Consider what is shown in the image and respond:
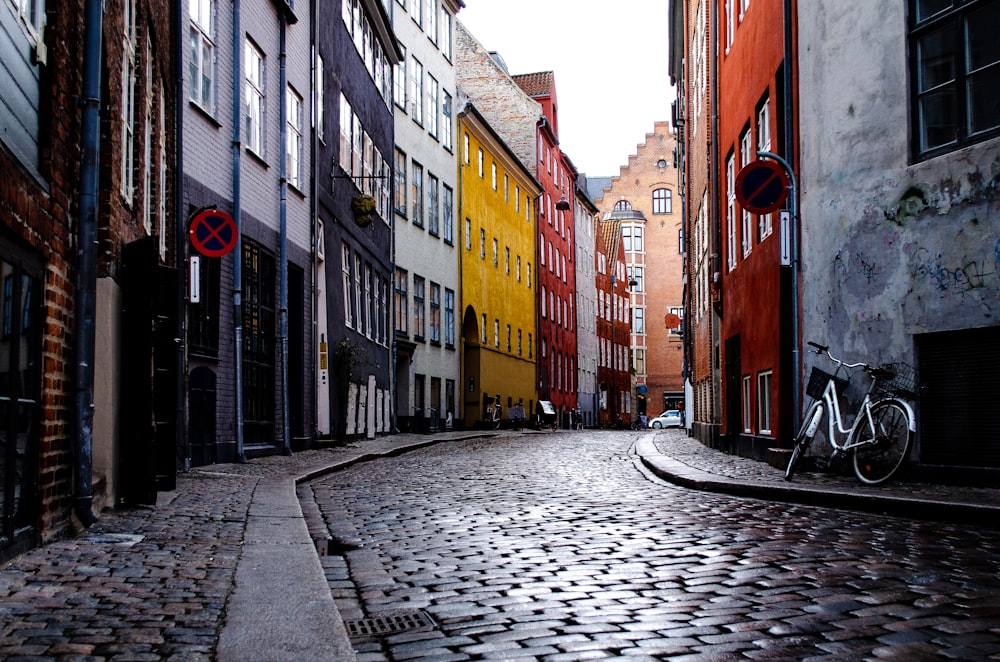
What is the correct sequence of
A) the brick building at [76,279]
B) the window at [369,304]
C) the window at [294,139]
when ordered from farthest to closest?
the window at [369,304]
the window at [294,139]
the brick building at [76,279]

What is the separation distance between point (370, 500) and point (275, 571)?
4.98 meters

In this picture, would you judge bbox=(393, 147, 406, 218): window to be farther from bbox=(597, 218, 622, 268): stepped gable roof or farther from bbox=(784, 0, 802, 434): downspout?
bbox=(597, 218, 622, 268): stepped gable roof

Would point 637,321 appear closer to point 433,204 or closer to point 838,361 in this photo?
point 433,204

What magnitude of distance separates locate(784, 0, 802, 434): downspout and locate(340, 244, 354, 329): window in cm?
1239

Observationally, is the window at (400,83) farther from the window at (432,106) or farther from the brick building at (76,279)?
the brick building at (76,279)

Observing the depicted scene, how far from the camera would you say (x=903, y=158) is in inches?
461

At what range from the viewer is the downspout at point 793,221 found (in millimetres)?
13320

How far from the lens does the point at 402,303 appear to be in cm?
3394

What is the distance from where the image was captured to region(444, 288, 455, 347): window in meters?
39.7

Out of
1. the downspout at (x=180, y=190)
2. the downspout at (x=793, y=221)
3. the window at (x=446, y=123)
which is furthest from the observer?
the window at (x=446, y=123)

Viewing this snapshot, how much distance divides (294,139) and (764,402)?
953 centimetres

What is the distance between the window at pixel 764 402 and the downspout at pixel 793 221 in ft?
5.50

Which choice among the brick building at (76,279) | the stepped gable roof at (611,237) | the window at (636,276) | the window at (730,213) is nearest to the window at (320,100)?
the window at (730,213)

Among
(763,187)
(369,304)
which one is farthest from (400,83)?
(763,187)
